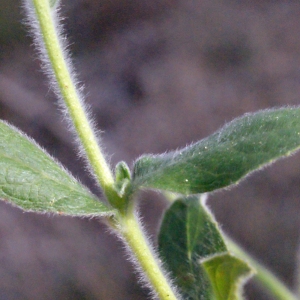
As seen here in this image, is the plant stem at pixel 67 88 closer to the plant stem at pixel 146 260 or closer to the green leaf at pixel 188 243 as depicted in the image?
the plant stem at pixel 146 260

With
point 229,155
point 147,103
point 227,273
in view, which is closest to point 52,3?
point 229,155

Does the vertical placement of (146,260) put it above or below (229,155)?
below

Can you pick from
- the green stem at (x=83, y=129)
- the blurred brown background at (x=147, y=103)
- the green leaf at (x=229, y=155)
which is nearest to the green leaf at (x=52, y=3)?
the green stem at (x=83, y=129)

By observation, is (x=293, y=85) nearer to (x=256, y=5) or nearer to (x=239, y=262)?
(x=256, y=5)

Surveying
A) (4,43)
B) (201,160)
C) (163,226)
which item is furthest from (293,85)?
(201,160)

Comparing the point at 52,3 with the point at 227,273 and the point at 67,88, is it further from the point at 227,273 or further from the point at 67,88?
the point at 227,273
